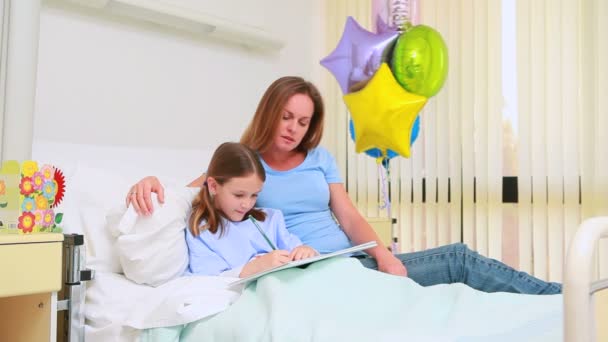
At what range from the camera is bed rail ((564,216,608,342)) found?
0.60 meters

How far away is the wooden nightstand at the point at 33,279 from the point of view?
1200 millimetres

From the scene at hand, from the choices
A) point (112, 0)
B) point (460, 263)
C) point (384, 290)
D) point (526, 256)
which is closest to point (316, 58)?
point (112, 0)

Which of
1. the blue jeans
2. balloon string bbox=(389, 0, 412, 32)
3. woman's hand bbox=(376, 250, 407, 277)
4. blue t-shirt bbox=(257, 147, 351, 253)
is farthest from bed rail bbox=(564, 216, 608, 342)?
balloon string bbox=(389, 0, 412, 32)

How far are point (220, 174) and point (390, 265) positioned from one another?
54 cm

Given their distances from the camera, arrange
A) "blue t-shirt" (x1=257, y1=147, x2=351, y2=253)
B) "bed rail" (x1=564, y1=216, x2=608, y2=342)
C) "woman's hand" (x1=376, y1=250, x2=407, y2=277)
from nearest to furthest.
Result: "bed rail" (x1=564, y1=216, x2=608, y2=342)
"woman's hand" (x1=376, y1=250, x2=407, y2=277)
"blue t-shirt" (x1=257, y1=147, x2=351, y2=253)

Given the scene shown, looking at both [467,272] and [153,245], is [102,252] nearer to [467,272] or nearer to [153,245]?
[153,245]

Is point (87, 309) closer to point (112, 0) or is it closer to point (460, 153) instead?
point (112, 0)

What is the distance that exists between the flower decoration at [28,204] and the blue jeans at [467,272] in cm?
89

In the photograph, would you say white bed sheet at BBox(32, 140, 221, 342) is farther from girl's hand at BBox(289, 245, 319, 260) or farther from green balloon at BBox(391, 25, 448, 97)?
green balloon at BBox(391, 25, 448, 97)

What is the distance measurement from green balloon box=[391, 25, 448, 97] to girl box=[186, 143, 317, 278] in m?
0.89

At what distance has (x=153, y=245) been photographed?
4.60 ft

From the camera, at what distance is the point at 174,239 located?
144cm

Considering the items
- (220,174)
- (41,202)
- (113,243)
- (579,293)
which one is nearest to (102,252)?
(113,243)

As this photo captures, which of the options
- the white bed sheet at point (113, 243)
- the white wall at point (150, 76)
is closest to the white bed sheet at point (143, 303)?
the white bed sheet at point (113, 243)
